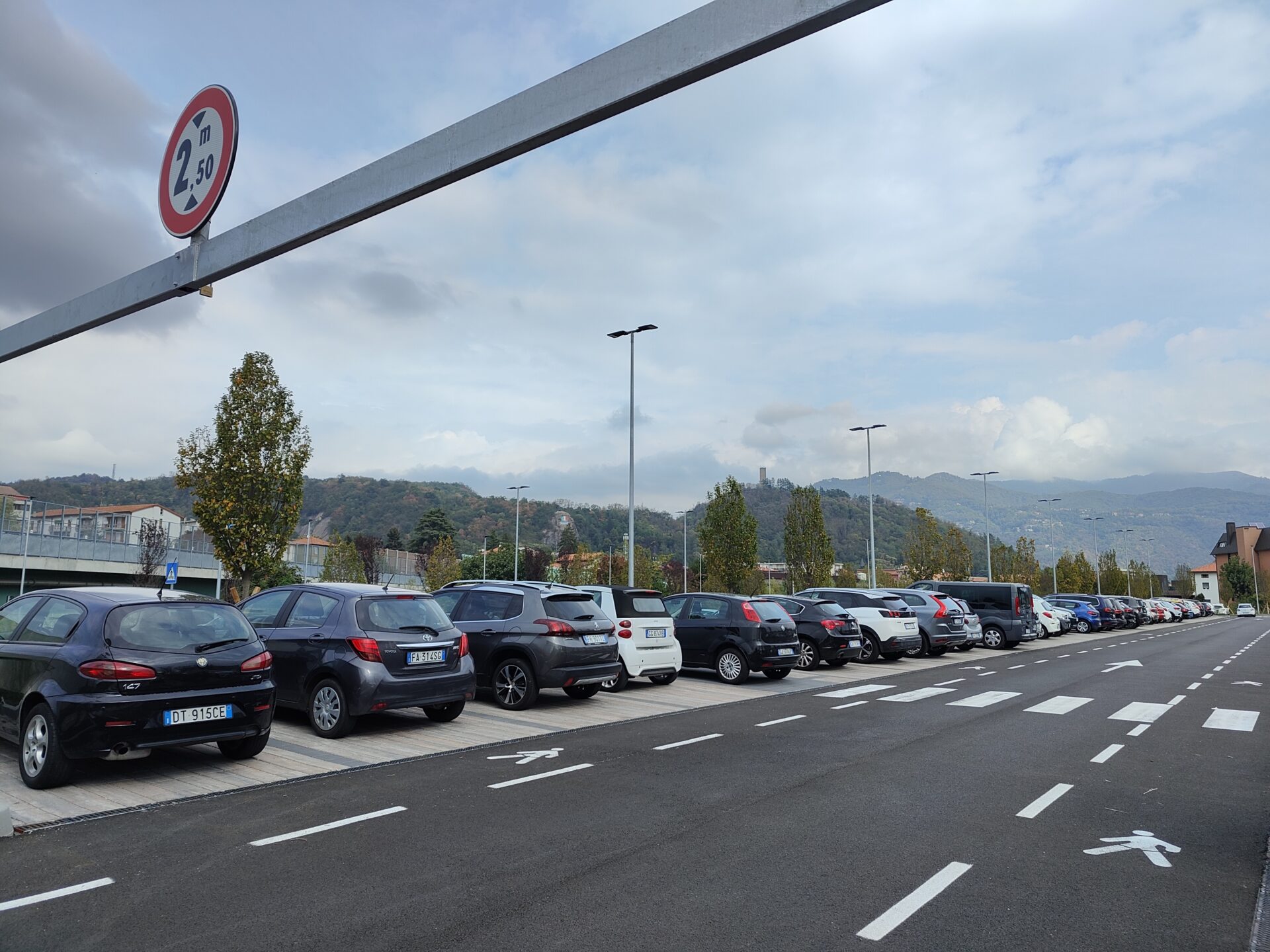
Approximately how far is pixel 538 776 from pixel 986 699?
917cm

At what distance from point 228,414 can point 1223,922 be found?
23.8 m

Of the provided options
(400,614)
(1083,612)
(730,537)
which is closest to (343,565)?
(730,537)

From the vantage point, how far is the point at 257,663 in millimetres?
7832

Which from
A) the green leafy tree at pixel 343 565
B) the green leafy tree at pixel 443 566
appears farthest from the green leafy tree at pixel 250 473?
the green leafy tree at pixel 443 566

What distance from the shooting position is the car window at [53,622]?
24.0 ft

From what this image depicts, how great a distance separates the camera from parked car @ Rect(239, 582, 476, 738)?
9.27m

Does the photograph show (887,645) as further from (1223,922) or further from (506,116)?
(506,116)

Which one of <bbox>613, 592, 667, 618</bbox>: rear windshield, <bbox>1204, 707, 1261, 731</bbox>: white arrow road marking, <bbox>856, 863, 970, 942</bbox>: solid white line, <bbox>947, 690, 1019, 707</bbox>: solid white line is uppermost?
<bbox>613, 592, 667, 618</bbox>: rear windshield

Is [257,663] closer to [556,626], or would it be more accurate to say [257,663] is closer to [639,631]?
[556,626]

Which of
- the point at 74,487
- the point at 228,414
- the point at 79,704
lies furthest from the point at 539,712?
the point at 74,487

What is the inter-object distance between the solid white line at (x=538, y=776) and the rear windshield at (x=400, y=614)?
8.58 ft

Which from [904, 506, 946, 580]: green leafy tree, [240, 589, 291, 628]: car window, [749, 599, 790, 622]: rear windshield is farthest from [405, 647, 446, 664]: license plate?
[904, 506, 946, 580]: green leafy tree

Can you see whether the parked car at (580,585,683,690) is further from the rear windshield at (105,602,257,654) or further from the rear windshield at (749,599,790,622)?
the rear windshield at (105,602,257,654)

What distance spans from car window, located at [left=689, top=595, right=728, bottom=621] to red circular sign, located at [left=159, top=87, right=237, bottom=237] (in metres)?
11.9
